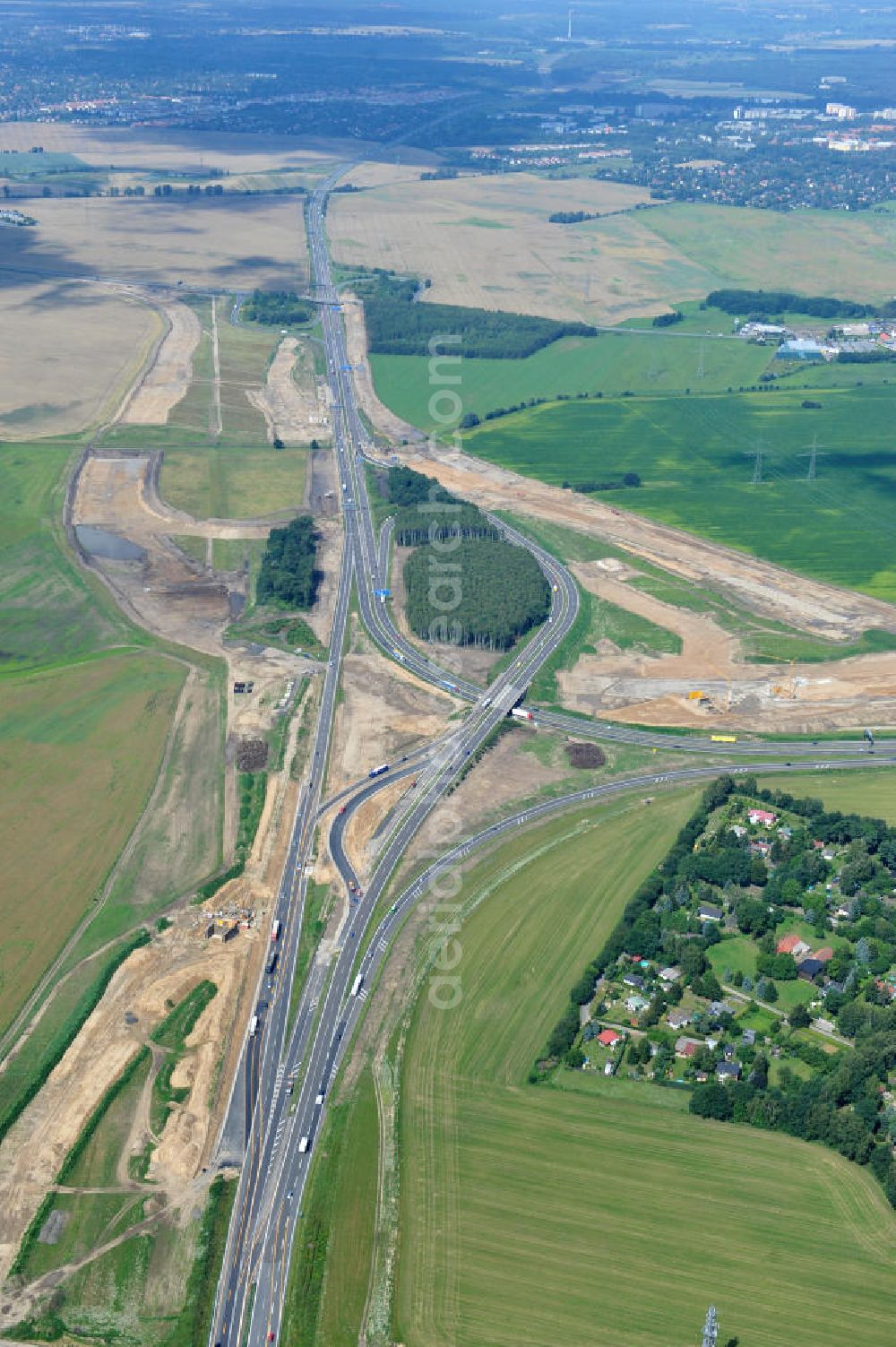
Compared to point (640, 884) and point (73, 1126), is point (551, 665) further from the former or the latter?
point (73, 1126)

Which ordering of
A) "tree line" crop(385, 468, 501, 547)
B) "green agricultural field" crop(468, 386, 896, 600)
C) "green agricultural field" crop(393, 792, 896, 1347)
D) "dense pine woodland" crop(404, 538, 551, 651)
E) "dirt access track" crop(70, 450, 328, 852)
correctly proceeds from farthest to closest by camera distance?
1. "tree line" crop(385, 468, 501, 547)
2. "green agricultural field" crop(468, 386, 896, 600)
3. "dense pine woodland" crop(404, 538, 551, 651)
4. "dirt access track" crop(70, 450, 328, 852)
5. "green agricultural field" crop(393, 792, 896, 1347)

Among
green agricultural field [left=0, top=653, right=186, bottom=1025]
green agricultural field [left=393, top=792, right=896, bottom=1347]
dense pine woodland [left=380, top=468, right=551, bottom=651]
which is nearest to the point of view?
green agricultural field [left=393, top=792, right=896, bottom=1347]

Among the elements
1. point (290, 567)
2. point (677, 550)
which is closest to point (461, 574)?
point (290, 567)

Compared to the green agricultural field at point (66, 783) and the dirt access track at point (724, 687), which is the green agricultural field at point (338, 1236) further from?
the dirt access track at point (724, 687)

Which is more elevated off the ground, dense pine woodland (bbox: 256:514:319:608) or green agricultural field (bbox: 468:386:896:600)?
green agricultural field (bbox: 468:386:896:600)

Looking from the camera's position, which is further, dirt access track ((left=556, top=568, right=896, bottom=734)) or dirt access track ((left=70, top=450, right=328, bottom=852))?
dirt access track ((left=70, top=450, right=328, bottom=852))

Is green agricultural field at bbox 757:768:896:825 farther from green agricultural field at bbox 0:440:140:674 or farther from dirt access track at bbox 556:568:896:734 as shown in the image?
green agricultural field at bbox 0:440:140:674

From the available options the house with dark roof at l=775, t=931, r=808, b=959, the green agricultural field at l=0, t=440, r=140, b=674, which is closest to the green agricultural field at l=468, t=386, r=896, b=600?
the green agricultural field at l=0, t=440, r=140, b=674

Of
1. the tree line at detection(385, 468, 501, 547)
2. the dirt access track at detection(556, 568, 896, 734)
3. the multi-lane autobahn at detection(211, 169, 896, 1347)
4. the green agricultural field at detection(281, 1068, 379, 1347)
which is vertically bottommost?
the green agricultural field at detection(281, 1068, 379, 1347)
